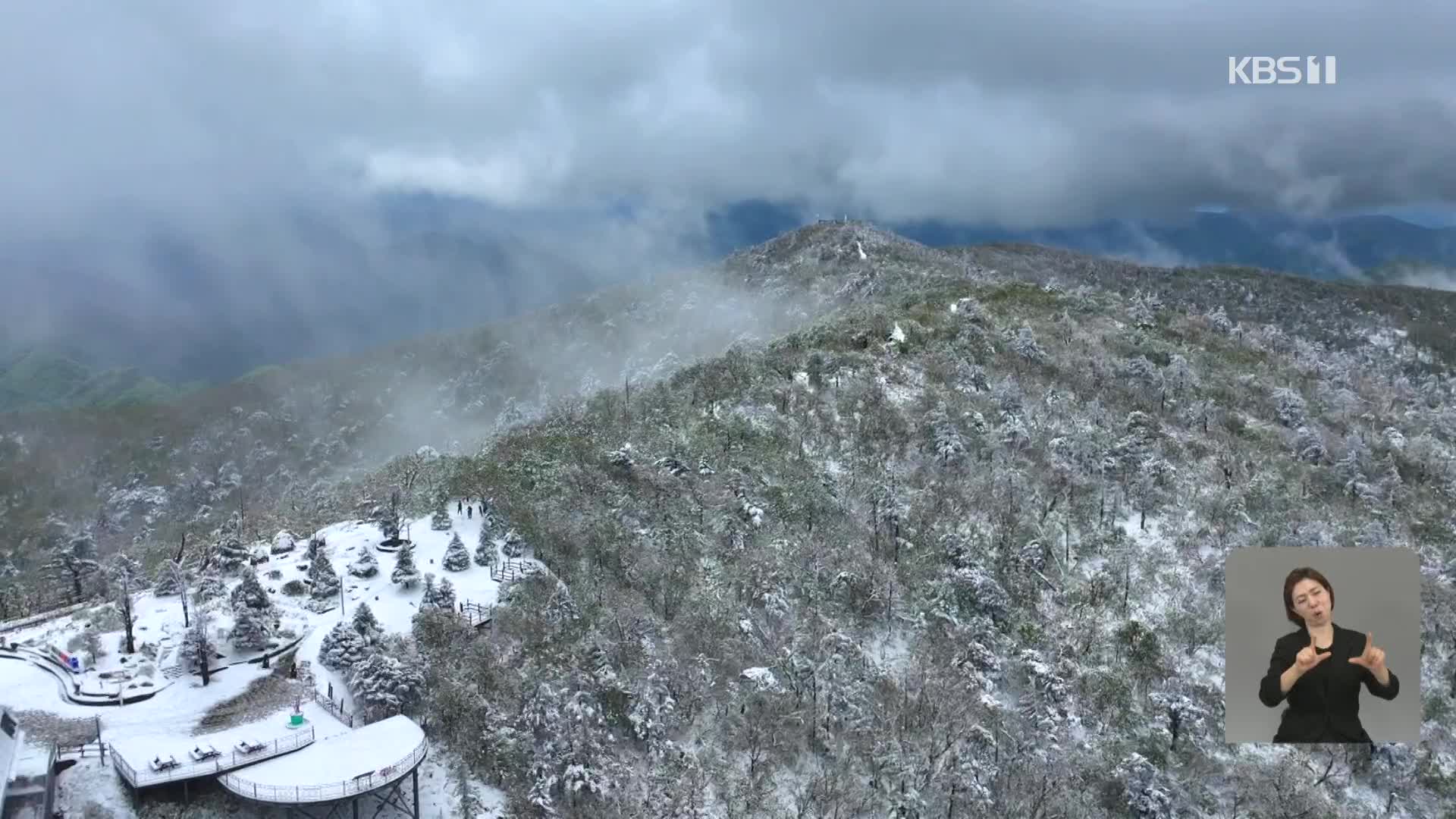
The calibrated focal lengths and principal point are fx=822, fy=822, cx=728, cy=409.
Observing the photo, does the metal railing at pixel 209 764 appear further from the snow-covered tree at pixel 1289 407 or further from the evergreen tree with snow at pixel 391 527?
the snow-covered tree at pixel 1289 407

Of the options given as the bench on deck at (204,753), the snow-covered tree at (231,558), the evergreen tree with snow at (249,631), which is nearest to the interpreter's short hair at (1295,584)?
the bench on deck at (204,753)

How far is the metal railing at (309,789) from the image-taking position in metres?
26.2

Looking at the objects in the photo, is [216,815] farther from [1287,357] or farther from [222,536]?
[1287,357]

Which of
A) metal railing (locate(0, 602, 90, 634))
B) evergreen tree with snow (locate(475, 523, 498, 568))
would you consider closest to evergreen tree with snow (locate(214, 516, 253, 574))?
metal railing (locate(0, 602, 90, 634))

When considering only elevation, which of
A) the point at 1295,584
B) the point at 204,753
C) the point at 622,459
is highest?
the point at 1295,584

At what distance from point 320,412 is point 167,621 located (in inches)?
4551

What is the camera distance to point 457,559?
135ft

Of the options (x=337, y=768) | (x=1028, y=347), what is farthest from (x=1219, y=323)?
(x=337, y=768)

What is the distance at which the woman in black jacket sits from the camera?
11.9 metres

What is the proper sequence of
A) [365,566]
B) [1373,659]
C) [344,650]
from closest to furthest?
1. [1373,659]
2. [344,650]
3. [365,566]

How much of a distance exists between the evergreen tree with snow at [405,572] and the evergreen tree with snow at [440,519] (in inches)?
144

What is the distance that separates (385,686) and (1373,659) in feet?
100

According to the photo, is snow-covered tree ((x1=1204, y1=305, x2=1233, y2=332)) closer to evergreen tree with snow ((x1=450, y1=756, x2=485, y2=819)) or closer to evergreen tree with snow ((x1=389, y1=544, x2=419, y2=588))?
evergreen tree with snow ((x1=389, y1=544, x2=419, y2=588))

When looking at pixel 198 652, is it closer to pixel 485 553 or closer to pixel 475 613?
pixel 475 613
